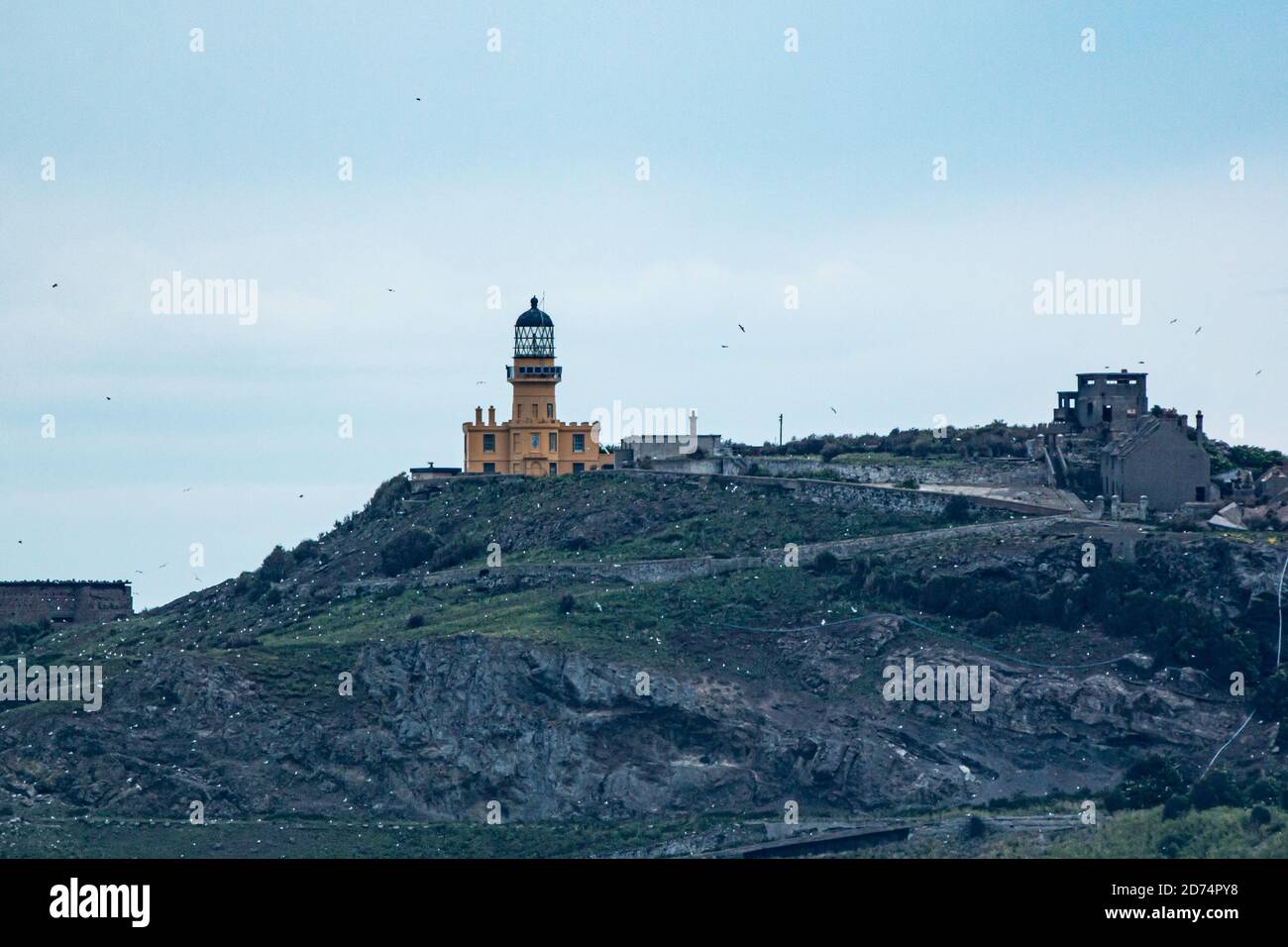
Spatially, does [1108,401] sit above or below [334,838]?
above

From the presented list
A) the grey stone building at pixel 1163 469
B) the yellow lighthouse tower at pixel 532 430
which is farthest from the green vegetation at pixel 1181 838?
the yellow lighthouse tower at pixel 532 430

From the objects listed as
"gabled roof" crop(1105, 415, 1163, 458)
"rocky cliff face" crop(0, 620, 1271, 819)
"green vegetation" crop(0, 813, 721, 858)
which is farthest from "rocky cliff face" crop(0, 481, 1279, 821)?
"gabled roof" crop(1105, 415, 1163, 458)

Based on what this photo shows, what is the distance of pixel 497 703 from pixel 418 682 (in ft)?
9.34

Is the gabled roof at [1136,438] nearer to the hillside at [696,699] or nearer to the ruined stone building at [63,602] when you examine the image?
the hillside at [696,699]

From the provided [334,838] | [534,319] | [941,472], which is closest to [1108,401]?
[941,472]

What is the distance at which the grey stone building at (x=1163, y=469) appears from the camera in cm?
8500

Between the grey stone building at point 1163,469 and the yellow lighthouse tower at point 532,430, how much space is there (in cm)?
2181

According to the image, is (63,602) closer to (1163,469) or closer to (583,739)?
(583,739)

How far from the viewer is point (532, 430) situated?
98.6 meters

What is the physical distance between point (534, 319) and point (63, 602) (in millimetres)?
22051

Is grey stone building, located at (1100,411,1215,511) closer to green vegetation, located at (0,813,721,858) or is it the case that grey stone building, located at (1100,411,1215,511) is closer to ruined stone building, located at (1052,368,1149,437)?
ruined stone building, located at (1052,368,1149,437)

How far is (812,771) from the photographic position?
7262 centimetres
